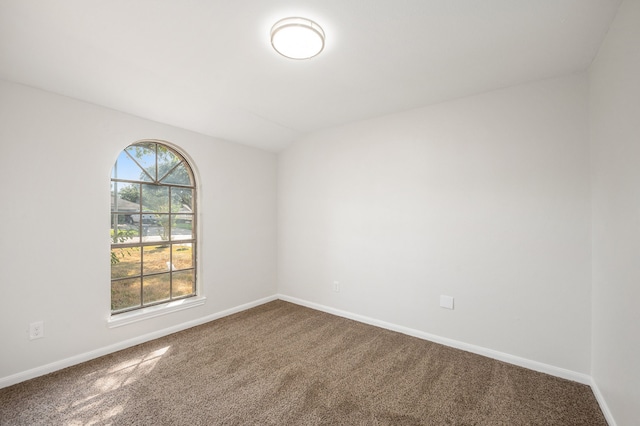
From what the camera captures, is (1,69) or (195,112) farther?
(195,112)

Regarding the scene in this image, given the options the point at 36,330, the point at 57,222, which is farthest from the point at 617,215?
the point at 36,330

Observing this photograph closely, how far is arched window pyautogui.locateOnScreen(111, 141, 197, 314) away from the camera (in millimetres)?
2748

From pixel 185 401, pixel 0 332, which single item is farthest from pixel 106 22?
pixel 185 401

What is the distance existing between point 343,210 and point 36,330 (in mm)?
3044

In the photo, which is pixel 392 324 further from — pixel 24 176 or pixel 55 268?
pixel 24 176

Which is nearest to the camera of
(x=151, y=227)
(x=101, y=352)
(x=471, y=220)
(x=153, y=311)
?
(x=101, y=352)

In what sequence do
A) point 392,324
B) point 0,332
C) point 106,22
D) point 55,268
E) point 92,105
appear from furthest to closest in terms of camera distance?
point 392,324 → point 92,105 → point 55,268 → point 0,332 → point 106,22

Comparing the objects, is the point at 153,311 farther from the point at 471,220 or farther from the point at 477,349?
the point at 471,220

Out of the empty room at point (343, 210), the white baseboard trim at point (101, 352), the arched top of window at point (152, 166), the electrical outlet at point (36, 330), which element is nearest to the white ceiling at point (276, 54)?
the empty room at point (343, 210)

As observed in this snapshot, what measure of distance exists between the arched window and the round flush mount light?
6.47 feet

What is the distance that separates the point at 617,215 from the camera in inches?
65.1

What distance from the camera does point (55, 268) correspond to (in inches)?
89.7

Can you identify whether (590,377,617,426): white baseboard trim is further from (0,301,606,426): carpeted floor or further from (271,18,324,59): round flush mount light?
(271,18,324,59): round flush mount light

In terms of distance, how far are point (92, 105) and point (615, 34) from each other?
3.88 meters
